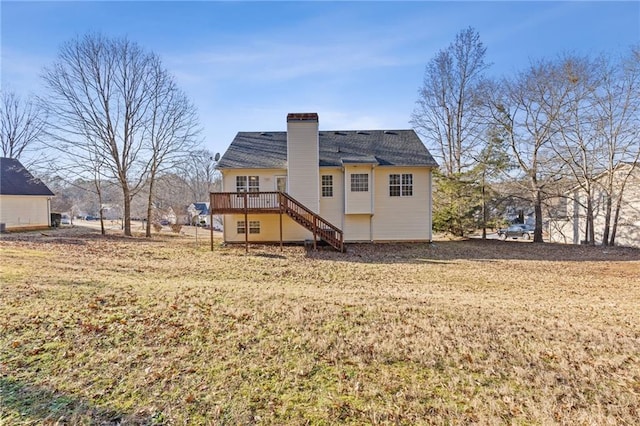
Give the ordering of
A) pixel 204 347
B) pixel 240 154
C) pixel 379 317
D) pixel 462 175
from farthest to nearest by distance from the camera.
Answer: pixel 462 175, pixel 240 154, pixel 379 317, pixel 204 347

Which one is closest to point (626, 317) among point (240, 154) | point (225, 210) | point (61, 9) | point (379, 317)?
point (379, 317)

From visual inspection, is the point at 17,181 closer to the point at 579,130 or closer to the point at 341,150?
the point at 341,150

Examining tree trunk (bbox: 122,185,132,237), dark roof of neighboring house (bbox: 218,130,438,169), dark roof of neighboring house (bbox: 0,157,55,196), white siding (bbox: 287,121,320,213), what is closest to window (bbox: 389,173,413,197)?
dark roof of neighboring house (bbox: 218,130,438,169)

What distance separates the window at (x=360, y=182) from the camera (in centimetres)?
1625

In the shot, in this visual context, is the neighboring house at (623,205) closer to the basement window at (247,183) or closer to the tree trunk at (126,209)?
the basement window at (247,183)

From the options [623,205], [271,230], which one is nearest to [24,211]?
[271,230]

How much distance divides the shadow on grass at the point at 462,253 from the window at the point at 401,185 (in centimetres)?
277

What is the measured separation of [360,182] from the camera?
1630cm

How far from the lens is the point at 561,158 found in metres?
18.3

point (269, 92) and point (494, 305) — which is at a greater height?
point (269, 92)

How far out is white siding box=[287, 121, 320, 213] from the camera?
51.8ft

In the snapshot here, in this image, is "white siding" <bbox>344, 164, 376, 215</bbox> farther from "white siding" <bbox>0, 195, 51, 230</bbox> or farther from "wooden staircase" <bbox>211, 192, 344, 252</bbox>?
"white siding" <bbox>0, 195, 51, 230</bbox>

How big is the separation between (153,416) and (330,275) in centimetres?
710

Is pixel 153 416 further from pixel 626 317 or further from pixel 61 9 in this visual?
pixel 61 9
